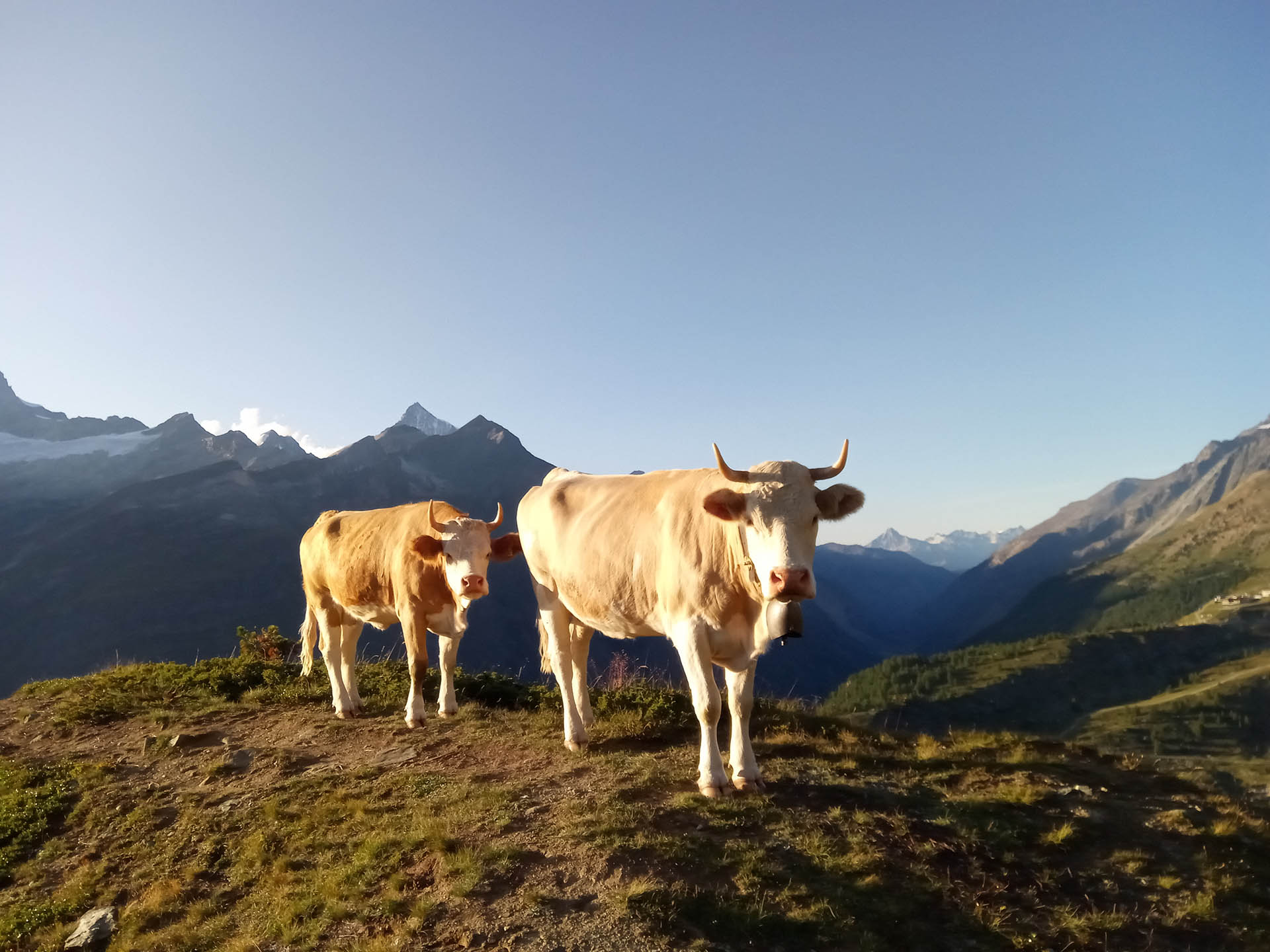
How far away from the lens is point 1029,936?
186 inches

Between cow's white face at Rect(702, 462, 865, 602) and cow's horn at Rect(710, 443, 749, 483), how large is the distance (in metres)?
0.05

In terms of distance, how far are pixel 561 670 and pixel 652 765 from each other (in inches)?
68.1

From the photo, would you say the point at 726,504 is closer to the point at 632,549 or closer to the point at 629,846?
the point at 632,549

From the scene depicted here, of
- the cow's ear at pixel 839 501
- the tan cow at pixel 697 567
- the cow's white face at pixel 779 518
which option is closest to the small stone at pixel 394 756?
the tan cow at pixel 697 567

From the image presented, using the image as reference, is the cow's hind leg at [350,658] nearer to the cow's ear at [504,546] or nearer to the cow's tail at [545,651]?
the cow's ear at [504,546]

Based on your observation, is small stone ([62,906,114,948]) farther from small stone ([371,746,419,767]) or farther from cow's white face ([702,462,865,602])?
cow's white face ([702,462,865,602])

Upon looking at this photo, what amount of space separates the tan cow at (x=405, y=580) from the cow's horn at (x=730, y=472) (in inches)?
168

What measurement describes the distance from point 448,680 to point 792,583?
253 inches

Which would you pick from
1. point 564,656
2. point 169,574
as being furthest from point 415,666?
point 169,574

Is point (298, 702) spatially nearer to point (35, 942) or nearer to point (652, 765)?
point (35, 942)

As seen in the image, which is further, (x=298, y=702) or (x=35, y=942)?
(x=298, y=702)

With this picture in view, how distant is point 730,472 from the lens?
6.12 metres

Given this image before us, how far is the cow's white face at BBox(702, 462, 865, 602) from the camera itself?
5730 mm

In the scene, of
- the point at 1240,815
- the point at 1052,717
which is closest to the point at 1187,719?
the point at 1052,717
